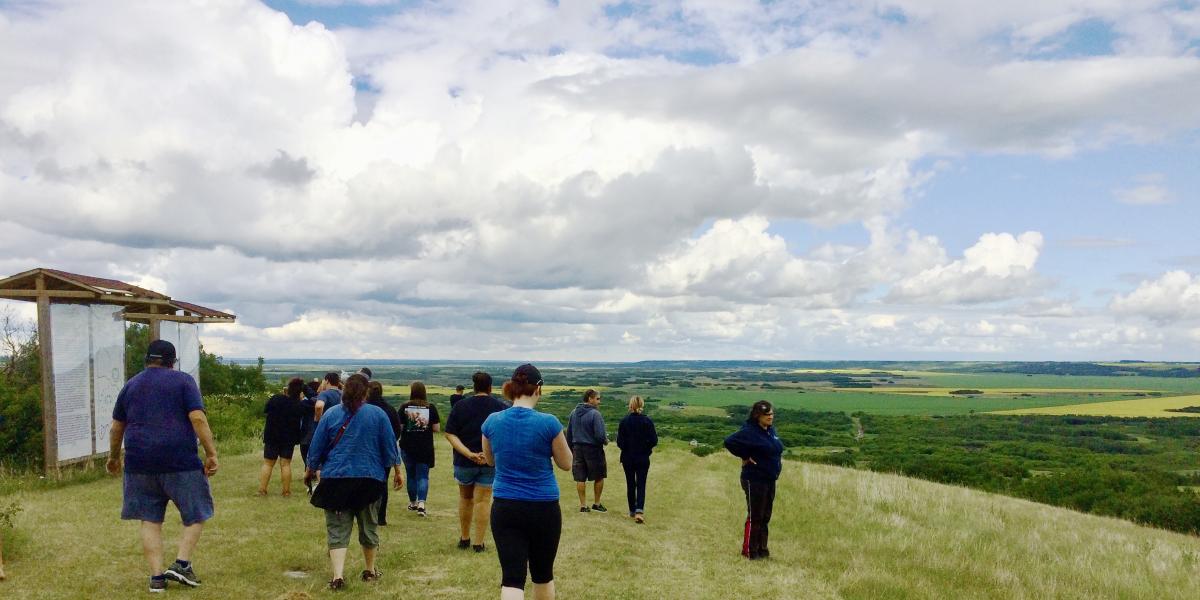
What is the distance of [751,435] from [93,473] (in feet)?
38.2

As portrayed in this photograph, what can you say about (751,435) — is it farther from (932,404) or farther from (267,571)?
(932,404)

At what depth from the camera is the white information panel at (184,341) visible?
→ 1934cm

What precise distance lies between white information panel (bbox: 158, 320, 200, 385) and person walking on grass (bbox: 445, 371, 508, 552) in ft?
40.6

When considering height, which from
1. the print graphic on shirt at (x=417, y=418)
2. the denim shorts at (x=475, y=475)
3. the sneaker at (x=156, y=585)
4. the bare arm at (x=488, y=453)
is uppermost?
the bare arm at (x=488, y=453)

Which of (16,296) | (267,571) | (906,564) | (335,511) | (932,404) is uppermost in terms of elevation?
(16,296)

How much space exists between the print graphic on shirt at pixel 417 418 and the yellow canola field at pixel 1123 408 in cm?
14561

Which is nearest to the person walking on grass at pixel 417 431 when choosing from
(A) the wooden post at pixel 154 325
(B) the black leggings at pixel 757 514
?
(B) the black leggings at pixel 757 514

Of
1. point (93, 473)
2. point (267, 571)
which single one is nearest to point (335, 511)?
point (267, 571)

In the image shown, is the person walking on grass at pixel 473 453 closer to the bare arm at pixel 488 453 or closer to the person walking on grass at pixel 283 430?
the bare arm at pixel 488 453

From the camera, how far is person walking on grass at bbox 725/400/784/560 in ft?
32.3

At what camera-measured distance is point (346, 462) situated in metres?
7.52

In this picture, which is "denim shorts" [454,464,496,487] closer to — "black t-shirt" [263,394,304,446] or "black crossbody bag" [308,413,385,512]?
"black crossbody bag" [308,413,385,512]

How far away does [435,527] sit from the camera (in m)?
11.3

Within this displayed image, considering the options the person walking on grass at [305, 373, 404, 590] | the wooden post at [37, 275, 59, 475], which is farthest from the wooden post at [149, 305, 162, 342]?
the person walking on grass at [305, 373, 404, 590]
